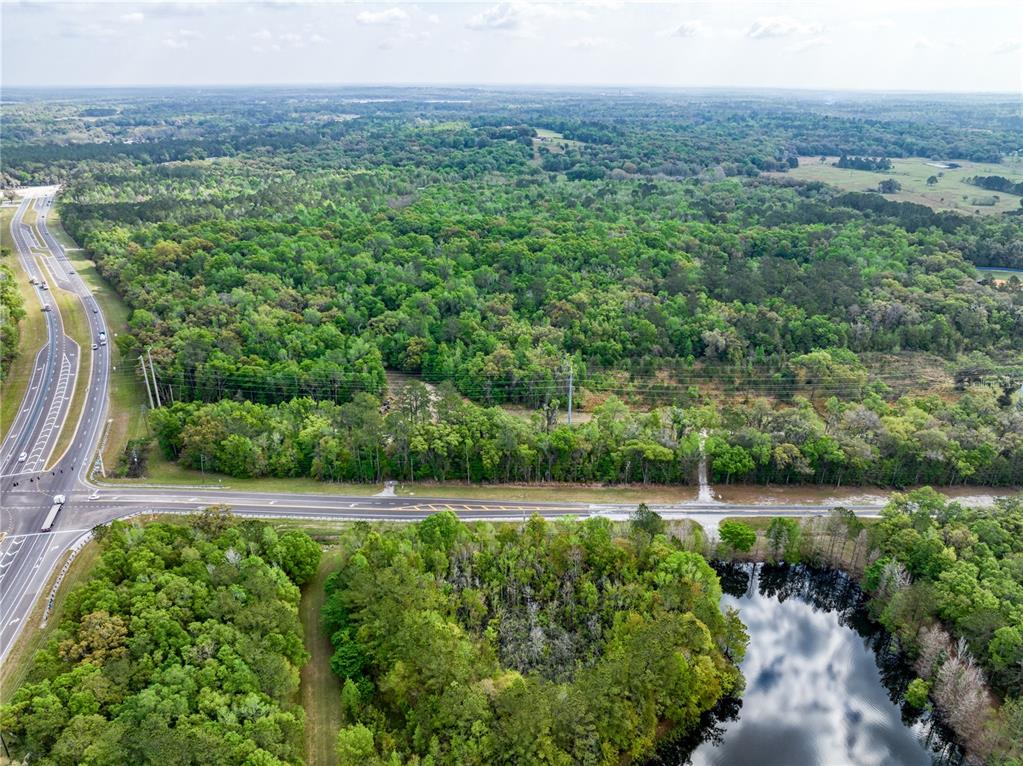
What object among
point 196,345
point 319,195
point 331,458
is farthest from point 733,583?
point 319,195

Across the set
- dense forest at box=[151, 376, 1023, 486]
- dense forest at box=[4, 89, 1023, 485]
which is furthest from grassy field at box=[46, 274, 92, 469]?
dense forest at box=[151, 376, 1023, 486]

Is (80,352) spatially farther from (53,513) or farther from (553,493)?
(553,493)

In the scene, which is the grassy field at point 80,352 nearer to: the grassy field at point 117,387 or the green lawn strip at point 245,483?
the grassy field at point 117,387

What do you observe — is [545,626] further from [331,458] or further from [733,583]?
[331,458]

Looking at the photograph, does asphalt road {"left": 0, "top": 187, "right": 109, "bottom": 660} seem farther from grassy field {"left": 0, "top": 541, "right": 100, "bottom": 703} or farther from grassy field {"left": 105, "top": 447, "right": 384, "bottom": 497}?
grassy field {"left": 105, "top": 447, "right": 384, "bottom": 497}

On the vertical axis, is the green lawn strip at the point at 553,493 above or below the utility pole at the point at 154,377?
below

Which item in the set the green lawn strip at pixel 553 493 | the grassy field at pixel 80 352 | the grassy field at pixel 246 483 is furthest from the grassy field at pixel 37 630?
the green lawn strip at pixel 553 493

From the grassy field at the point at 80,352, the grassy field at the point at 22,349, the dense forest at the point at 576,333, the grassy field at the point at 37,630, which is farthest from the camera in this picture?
the grassy field at the point at 22,349
